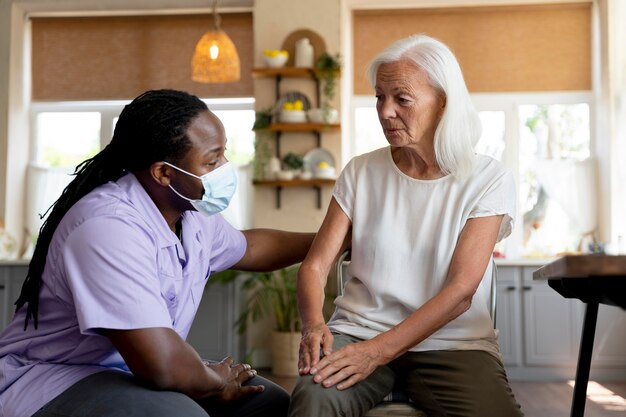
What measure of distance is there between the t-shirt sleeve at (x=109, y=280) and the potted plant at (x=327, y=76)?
13.2 ft

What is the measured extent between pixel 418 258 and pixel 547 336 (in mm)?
3546

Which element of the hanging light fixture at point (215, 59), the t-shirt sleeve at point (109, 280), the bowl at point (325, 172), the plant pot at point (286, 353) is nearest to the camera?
the t-shirt sleeve at point (109, 280)

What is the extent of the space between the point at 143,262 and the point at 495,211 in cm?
81

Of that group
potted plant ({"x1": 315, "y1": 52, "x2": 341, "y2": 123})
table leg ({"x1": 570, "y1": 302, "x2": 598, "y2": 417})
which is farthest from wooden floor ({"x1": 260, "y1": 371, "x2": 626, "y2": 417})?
table leg ({"x1": 570, "y1": 302, "x2": 598, "y2": 417})

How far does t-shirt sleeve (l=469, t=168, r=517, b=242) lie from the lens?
6.05 ft

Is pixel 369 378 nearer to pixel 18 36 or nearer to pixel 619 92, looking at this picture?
pixel 619 92

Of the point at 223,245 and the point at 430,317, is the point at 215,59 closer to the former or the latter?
the point at 223,245

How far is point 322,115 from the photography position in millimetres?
5461

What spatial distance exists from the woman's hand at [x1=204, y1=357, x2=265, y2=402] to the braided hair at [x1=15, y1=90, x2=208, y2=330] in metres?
0.45

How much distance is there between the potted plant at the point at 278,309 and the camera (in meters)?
5.30

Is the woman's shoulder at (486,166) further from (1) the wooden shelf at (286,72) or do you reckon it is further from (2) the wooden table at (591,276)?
(1) the wooden shelf at (286,72)

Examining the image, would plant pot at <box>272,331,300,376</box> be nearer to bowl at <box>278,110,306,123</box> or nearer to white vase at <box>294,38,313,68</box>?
bowl at <box>278,110,306,123</box>

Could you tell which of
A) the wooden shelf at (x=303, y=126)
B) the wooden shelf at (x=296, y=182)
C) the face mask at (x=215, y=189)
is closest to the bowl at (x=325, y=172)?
the wooden shelf at (x=296, y=182)

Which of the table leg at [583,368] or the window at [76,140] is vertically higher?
the window at [76,140]
